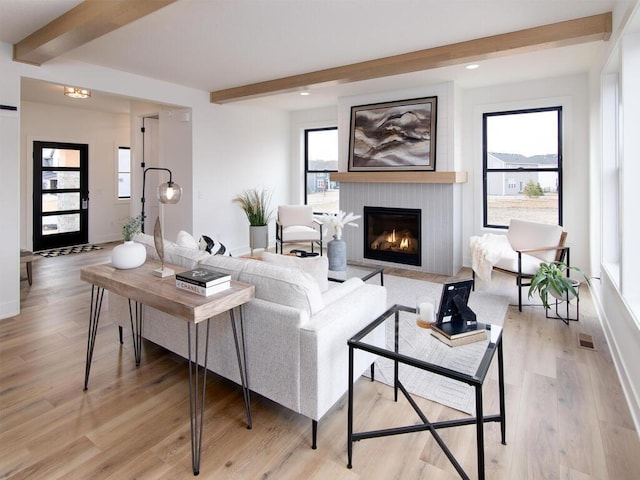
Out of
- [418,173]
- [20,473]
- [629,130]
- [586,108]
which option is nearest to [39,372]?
[20,473]

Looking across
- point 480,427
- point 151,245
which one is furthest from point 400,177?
point 480,427

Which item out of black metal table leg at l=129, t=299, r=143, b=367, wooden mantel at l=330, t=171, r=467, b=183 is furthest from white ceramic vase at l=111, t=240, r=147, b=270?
wooden mantel at l=330, t=171, r=467, b=183

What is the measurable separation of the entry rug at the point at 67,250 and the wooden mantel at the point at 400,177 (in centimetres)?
475

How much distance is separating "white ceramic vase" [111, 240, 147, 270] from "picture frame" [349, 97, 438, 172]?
4056mm

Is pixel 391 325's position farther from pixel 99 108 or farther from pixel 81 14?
pixel 99 108

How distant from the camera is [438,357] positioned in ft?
5.45

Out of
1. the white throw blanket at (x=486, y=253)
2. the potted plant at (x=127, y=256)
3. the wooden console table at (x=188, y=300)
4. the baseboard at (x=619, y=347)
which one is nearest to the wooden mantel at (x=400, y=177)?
the white throw blanket at (x=486, y=253)

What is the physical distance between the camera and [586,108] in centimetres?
479

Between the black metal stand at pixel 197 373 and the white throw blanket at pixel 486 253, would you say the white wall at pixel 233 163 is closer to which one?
the black metal stand at pixel 197 373

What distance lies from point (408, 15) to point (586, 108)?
3114 mm

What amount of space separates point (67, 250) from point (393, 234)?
5855 mm

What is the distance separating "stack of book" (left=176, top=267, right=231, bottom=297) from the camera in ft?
6.27

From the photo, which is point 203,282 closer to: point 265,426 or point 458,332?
point 265,426

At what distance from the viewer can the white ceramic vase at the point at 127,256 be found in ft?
7.89
